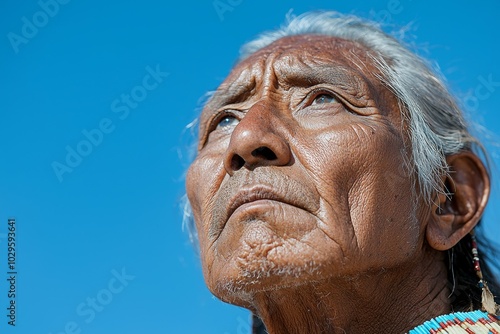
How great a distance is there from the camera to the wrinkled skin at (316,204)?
2020 millimetres

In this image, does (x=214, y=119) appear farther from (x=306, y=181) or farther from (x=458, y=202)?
(x=458, y=202)

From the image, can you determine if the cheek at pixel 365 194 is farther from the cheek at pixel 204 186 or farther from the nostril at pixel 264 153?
the cheek at pixel 204 186

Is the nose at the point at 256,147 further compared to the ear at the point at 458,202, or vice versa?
the ear at the point at 458,202

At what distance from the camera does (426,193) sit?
7.76 feet

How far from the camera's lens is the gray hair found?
2412 millimetres

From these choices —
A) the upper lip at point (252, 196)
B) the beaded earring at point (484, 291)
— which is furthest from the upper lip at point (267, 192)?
the beaded earring at point (484, 291)

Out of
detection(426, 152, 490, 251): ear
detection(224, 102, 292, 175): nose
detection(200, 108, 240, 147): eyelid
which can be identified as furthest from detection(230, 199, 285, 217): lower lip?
detection(426, 152, 490, 251): ear

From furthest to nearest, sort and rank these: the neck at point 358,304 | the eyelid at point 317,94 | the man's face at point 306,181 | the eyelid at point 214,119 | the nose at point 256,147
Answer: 1. the eyelid at point 214,119
2. the eyelid at point 317,94
3. the neck at point 358,304
4. the nose at point 256,147
5. the man's face at point 306,181

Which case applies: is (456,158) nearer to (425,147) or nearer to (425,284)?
(425,147)

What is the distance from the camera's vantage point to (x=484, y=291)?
2.38m

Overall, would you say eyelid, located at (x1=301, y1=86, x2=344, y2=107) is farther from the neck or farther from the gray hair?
the neck

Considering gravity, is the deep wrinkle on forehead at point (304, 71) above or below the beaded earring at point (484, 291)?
above

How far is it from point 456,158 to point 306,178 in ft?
2.65

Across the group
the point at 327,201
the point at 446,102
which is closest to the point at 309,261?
the point at 327,201
